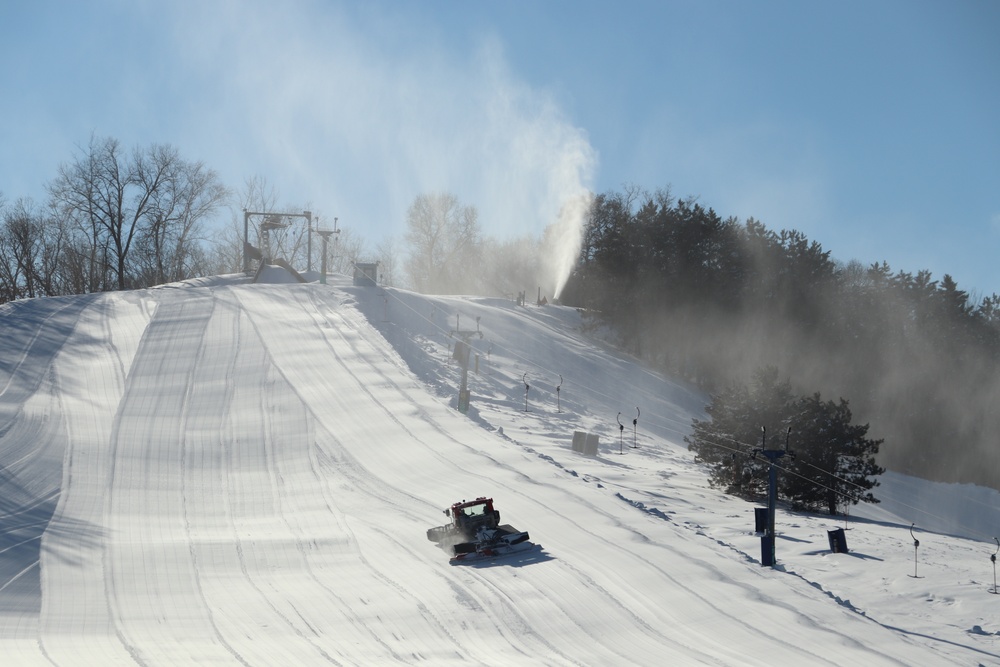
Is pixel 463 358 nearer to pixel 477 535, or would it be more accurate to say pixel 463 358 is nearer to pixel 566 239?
pixel 477 535

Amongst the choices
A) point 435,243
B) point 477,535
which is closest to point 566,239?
point 435,243

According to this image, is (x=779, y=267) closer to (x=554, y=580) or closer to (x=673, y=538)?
(x=673, y=538)

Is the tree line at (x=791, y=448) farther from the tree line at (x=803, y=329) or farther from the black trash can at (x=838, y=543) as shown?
the tree line at (x=803, y=329)

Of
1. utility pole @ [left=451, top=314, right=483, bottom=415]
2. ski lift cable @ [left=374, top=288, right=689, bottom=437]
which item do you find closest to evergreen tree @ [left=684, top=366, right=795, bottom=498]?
utility pole @ [left=451, top=314, right=483, bottom=415]

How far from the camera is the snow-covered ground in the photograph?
12.6 m

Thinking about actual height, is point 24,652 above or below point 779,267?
below

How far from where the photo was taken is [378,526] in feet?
59.7

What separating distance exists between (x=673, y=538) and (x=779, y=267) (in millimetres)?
32385

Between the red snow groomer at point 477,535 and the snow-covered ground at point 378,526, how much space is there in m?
0.27

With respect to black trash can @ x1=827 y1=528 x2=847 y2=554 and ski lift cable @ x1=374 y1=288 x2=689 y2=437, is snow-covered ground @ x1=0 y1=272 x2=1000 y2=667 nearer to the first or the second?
black trash can @ x1=827 y1=528 x2=847 y2=554

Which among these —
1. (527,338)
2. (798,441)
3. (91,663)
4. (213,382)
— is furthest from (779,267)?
(91,663)

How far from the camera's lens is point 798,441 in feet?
78.0

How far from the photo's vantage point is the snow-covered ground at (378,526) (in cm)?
1265

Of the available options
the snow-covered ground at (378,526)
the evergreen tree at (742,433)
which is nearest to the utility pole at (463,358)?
the snow-covered ground at (378,526)
